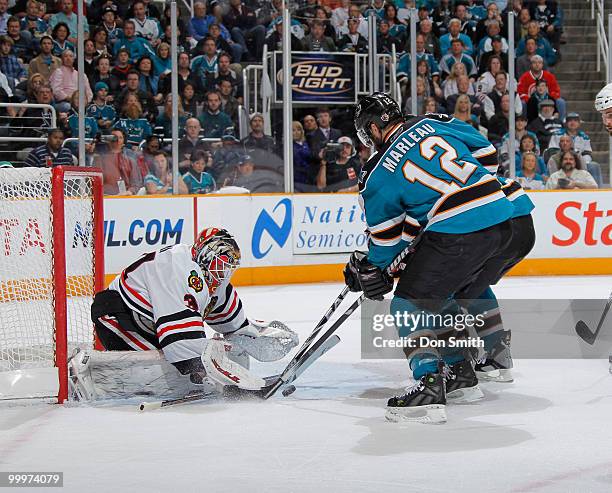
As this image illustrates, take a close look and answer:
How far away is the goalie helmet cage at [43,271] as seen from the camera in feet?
11.8

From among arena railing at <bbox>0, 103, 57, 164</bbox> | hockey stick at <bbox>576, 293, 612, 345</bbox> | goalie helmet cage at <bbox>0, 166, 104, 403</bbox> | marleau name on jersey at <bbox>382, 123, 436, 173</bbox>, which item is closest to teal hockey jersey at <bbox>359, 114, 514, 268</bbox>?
marleau name on jersey at <bbox>382, 123, 436, 173</bbox>

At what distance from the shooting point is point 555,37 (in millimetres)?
8688

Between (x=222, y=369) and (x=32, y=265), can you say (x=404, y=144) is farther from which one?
(x=32, y=265)

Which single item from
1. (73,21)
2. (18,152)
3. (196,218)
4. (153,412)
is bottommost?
(153,412)

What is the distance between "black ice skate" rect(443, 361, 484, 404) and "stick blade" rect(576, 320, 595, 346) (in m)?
1.35

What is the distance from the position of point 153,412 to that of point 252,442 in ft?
1.86

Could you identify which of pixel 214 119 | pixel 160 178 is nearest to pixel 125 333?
pixel 160 178

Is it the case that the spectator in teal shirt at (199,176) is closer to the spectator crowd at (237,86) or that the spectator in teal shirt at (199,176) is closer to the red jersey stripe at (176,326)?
the spectator crowd at (237,86)

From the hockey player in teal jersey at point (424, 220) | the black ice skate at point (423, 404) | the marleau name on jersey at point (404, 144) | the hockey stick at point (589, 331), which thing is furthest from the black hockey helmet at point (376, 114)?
the hockey stick at point (589, 331)

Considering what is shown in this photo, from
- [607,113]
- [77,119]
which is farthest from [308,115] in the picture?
[607,113]

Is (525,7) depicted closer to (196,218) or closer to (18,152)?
(196,218)

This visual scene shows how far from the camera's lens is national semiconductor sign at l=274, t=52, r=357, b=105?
25.1 ft

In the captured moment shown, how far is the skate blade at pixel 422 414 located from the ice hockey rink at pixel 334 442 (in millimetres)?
32

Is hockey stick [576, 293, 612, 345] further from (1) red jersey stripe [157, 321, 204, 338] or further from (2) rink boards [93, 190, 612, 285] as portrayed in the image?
(2) rink boards [93, 190, 612, 285]
